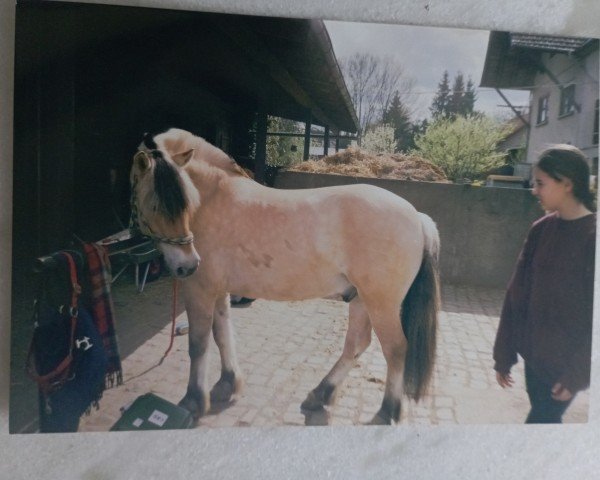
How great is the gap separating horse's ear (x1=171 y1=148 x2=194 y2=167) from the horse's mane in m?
0.02

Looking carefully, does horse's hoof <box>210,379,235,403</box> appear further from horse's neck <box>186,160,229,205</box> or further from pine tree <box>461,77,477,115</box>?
pine tree <box>461,77,477,115</box>

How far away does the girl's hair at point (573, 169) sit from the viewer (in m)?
2.51

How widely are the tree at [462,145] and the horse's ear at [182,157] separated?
1394 millimetres

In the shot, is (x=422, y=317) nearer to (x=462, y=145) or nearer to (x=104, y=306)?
(x=462, y=145)

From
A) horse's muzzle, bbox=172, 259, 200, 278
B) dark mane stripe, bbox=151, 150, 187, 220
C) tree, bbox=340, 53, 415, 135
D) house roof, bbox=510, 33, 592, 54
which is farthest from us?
house roof, bbox=510, 33, 592, 54

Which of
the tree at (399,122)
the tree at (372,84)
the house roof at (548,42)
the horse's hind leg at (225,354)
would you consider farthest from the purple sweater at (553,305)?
the horse's hind leg at (225,354)

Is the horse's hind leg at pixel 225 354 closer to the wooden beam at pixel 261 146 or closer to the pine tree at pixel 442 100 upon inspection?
the wooden beam at pixel 261 146

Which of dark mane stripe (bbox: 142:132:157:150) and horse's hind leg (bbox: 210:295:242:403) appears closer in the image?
dark mane stripe (bbox: 142:132:157:150)

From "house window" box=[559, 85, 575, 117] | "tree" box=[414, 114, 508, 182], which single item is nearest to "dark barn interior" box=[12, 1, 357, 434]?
"tree" box=[414, 114, 508, 182]

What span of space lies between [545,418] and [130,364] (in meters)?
2.58

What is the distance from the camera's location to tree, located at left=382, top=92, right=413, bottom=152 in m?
2.59

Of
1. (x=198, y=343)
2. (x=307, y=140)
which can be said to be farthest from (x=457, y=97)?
(x=198, y=343)

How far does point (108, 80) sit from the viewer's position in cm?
234

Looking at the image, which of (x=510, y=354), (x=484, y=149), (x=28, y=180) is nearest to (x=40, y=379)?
(x=28, y=180)
